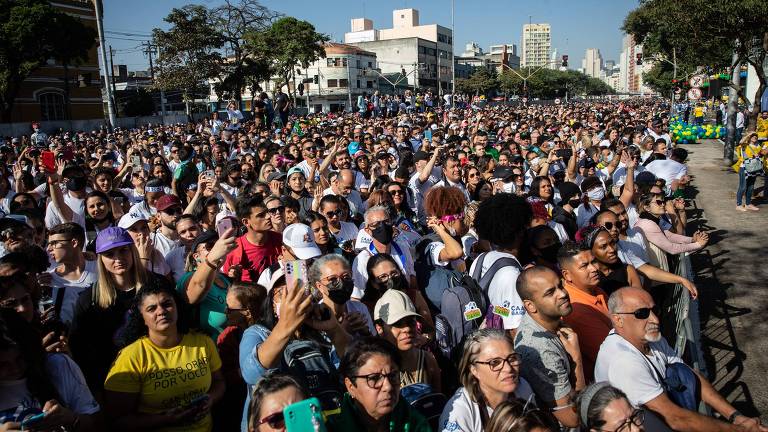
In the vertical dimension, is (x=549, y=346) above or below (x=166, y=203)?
below

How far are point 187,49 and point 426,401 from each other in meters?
35.8

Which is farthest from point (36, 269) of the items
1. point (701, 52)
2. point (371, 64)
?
point (371, 64)

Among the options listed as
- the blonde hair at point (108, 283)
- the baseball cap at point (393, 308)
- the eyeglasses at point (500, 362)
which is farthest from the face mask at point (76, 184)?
the eyeglasses at point (500, 362)

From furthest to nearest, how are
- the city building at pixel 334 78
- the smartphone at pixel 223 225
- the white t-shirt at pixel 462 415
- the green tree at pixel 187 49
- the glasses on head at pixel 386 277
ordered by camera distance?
the city building at pixel 334 78 < the green tree at pixel 187 49 < the smartphone at pixel 223 225 < the glasses on head at pixel 386 277 < the white t-shirt at pixel 462 415

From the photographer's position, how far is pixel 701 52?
17.8m

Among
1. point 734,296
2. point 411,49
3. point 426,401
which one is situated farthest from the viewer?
point 411,49

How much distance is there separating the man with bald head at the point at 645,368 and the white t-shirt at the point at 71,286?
130 inches

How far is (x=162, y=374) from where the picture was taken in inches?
116

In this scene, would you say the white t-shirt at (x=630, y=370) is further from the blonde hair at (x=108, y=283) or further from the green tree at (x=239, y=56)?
the green tree at (x=239, y=56)

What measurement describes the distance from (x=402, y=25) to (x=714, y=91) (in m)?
124

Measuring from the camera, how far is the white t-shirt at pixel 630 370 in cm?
313

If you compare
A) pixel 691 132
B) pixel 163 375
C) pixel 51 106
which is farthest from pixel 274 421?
pixel 51 106

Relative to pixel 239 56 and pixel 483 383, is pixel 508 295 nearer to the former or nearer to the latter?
pixel 483 383

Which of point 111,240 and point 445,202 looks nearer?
point 111,240
